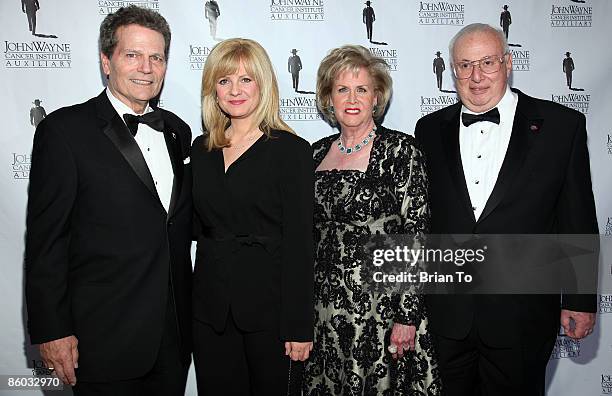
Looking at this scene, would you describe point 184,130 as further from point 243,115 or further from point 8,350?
point 8,350

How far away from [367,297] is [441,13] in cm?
179

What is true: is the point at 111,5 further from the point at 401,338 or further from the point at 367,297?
the point at 401,338

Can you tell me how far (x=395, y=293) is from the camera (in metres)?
2.22

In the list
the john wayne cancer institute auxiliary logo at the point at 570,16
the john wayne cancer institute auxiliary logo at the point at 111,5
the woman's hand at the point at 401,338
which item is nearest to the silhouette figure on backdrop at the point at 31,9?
the john wayne cancer institute auxiliary logo at the point at 111,5

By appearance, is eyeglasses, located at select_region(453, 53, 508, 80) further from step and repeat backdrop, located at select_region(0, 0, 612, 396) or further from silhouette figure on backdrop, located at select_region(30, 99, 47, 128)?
silhouette figure on backdrop, located at select_region(30, 99, 47, 128)

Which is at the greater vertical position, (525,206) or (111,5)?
(111,5)

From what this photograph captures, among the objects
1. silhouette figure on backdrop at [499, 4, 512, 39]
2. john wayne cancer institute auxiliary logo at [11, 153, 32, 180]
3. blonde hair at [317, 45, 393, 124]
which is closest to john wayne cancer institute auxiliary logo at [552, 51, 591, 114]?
silhouette figure on backdrop at [499, 4, 512, 39]

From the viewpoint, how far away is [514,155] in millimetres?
2213

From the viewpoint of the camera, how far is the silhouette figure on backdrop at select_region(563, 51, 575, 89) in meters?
3.15

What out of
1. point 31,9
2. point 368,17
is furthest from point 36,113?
point 368,17

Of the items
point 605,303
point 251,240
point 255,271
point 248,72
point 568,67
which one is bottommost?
point 605,303

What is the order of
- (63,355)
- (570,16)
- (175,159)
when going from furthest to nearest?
(570,16)
(175,159)
(63,355)

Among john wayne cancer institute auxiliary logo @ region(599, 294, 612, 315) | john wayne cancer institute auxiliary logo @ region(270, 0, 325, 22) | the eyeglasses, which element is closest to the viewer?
the eyeglasses

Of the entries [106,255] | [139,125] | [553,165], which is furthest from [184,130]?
[553,165]
